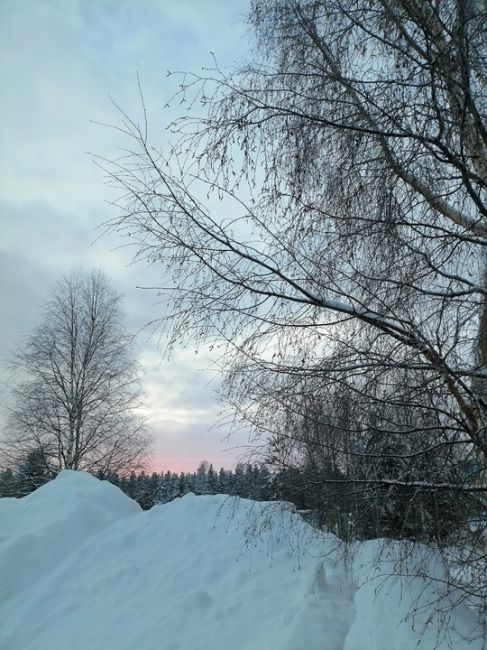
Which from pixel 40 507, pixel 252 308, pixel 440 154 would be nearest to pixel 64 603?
pixel 40 507

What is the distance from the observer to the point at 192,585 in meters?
4.86

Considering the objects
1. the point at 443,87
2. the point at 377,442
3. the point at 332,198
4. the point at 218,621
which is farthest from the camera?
the point at 218,621

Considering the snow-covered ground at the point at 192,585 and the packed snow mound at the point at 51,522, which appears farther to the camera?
the packed snow mound at the point at 51,522

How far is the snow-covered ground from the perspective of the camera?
3.15 metres

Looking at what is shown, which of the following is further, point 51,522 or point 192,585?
point 51,522

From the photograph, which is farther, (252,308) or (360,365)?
(252,308)

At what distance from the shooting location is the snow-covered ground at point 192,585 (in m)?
3.15

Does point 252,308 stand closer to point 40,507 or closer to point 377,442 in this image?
point 377,442

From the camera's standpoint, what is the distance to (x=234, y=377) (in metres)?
2.40

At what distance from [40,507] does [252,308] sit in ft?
19.4

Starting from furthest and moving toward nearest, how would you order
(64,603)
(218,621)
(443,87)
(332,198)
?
(64,603) < (218,621) < (332,198) < (443,87)

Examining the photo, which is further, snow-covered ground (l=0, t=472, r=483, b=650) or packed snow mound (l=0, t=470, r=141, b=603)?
packed snow mound (l=0, t=470, r=141, b=603)

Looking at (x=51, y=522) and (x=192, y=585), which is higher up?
(x=51, y=522)

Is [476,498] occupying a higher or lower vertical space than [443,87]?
lower
